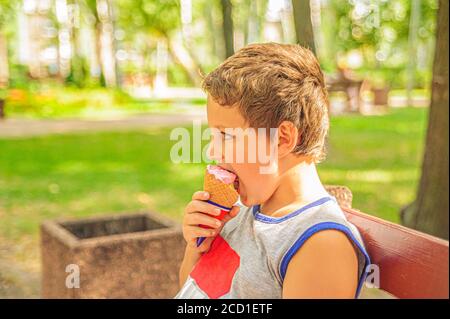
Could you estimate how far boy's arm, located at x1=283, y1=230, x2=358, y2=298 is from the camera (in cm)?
125

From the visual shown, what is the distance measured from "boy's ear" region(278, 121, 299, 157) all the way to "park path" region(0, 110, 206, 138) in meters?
10.7

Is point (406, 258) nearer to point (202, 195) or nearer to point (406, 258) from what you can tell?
point (406, 258)

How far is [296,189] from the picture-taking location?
4.73 ft

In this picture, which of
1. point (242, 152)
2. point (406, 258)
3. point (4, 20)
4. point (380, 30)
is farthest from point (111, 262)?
point (380, 30)

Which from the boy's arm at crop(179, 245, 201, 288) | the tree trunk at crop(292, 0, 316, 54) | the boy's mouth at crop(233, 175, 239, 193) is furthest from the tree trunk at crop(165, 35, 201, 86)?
the boy's mouth at crop(233, 175, 239, 193)

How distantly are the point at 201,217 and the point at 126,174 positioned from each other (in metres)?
6.60

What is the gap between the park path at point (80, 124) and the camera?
40.0 feet

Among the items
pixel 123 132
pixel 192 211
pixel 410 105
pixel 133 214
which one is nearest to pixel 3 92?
pixel 123 132

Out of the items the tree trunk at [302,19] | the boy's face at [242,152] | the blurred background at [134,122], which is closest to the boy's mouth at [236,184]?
the boy's face at [242,152]

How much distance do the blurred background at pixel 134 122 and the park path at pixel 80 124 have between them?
0.02m

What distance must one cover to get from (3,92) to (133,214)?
46.1 ft

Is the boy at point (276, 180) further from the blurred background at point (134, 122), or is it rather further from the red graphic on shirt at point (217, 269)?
the blurred background at point (134, 122)

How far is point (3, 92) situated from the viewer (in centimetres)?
1652

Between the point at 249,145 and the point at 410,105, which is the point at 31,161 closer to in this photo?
the point at 249,145
